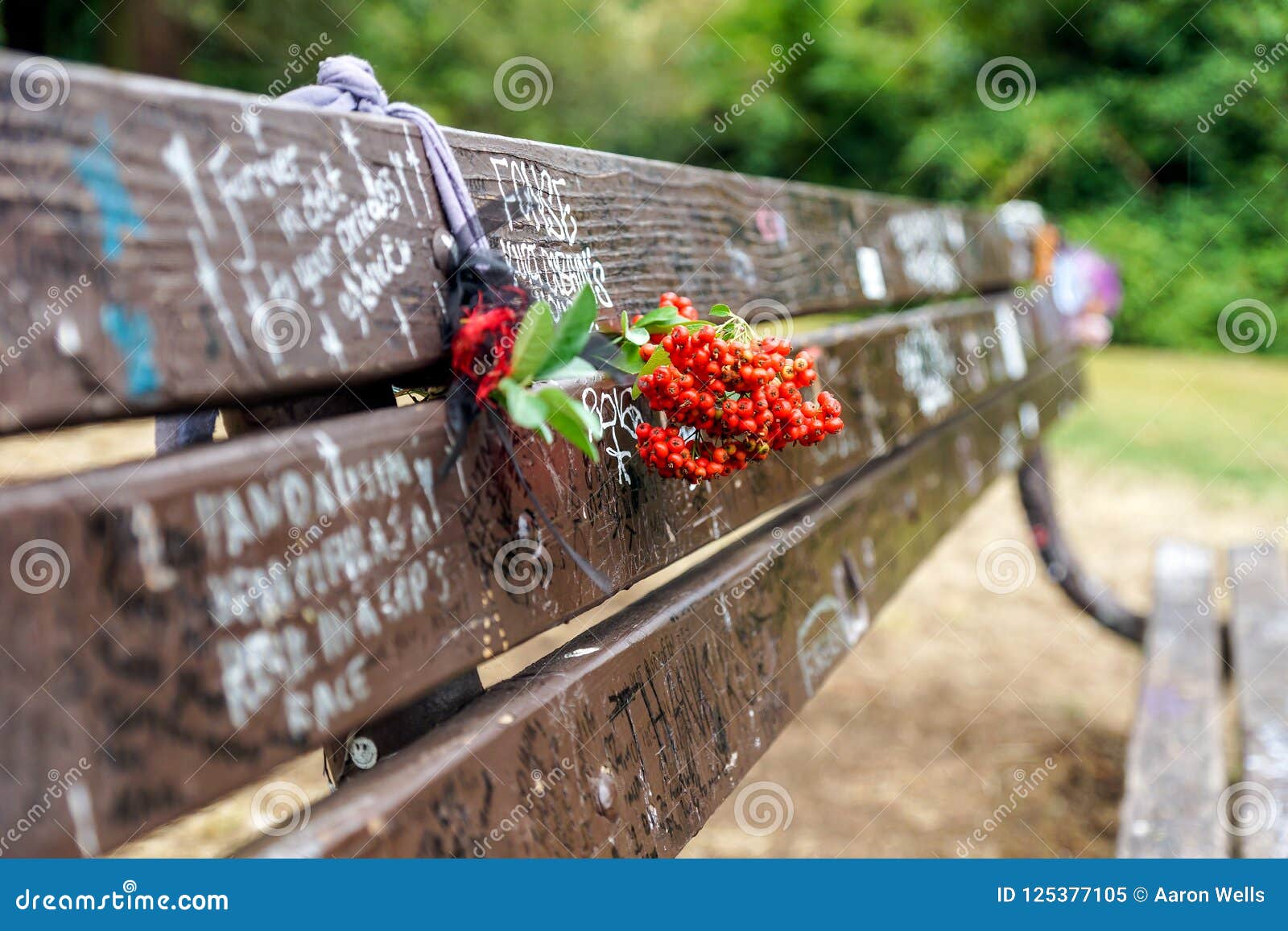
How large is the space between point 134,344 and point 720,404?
1.72 ft

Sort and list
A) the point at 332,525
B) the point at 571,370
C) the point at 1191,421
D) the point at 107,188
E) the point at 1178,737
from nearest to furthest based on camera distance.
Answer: the point at 107,188 → the point at 332,525 → the point at 571,370 → the point at 1178,737 → the point at 1191,421

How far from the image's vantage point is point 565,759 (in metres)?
0.94

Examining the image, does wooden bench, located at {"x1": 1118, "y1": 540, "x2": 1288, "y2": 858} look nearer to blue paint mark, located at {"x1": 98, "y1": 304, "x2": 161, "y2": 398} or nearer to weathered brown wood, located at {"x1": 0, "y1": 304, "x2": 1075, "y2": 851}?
weathered brown wood, located at {"x1": 0, "y1": 304, "x2": 1075, "y2": 851}

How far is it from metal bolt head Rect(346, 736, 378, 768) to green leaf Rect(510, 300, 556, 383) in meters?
0.31

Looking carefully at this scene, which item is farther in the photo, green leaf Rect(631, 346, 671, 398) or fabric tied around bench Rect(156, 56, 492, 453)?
green leaf Rect(631, 346, 671, 398)

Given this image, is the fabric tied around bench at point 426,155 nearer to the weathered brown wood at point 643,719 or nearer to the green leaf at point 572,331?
the green leaf at point 572,331

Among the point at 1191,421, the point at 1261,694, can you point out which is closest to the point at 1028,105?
the point at 1191,421

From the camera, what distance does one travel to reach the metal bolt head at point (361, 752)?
87 cm

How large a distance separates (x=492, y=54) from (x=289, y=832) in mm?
10288

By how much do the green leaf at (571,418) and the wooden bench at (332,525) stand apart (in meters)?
0.09

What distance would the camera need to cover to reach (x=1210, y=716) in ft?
7.54

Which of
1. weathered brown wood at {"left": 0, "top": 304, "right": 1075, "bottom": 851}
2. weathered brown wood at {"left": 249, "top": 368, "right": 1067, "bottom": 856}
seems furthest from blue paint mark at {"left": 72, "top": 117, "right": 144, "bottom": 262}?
weathered brown wood at {"left": 249, "top": 368, "right": 1067, "bottom": 856}

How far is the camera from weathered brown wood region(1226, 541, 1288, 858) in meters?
1.82

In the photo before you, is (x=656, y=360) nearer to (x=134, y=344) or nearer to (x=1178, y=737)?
(x=134, y=344)
